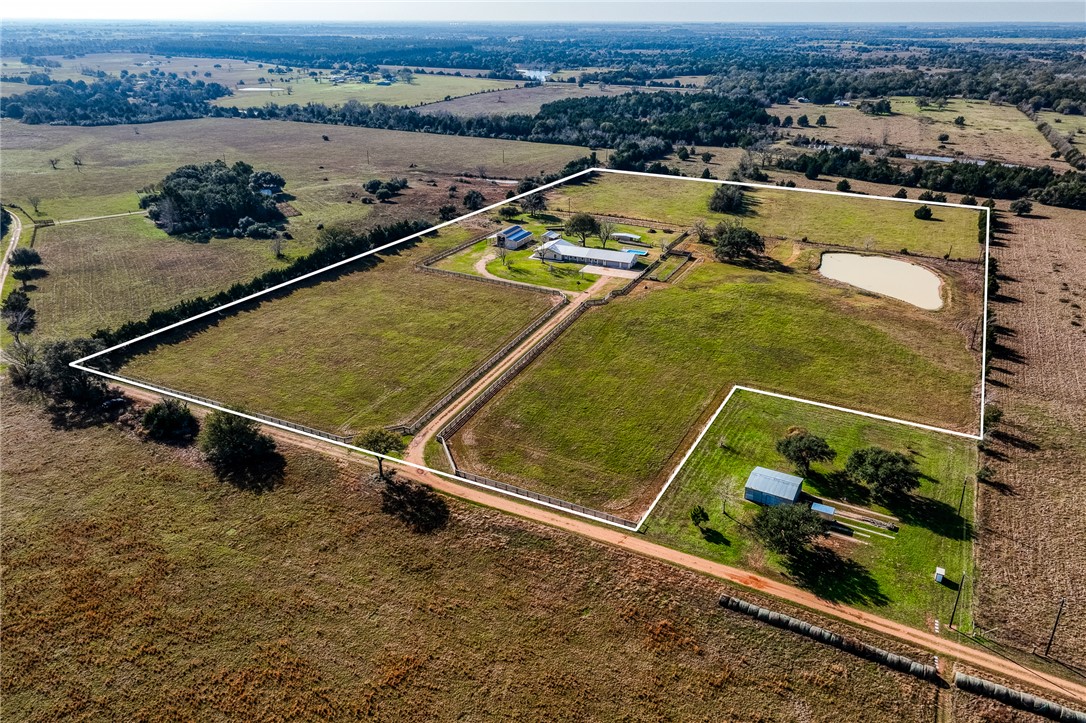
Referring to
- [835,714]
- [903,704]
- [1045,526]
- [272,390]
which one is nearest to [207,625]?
[272,390]

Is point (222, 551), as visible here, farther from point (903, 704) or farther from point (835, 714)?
point (903, 704)

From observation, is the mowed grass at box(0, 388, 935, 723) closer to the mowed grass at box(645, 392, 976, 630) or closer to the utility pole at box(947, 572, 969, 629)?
the mowed grass at box(645, 392, 976, 630)

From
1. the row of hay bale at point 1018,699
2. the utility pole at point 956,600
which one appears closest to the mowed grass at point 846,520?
the utility pole at point 956,600

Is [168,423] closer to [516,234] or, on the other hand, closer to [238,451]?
[238,451]

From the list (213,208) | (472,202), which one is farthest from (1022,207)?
(213,208)

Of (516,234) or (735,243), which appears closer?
(735,243)

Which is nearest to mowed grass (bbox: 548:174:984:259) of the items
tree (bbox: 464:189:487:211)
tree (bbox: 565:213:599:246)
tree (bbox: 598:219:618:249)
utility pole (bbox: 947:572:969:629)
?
tree (bbox: 464:189:487:211)

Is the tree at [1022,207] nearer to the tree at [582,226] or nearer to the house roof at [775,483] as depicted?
the tree at [582,226]
